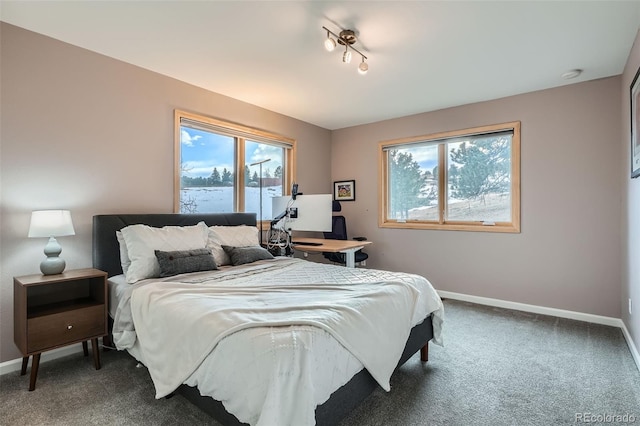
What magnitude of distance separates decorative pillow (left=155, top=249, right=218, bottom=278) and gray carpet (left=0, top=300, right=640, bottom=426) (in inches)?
29.9

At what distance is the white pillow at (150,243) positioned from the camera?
2.49 m

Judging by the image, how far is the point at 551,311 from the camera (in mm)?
3594

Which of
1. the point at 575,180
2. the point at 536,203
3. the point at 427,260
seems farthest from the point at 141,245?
the point at 575,180

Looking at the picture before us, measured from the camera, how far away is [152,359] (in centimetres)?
183

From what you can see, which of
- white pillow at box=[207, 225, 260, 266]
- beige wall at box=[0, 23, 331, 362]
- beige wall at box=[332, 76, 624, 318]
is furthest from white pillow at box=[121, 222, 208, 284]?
beige wall at box=[332, 76, 624, 318]

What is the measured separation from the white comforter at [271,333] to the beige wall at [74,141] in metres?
0.97

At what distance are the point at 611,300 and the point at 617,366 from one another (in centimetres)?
118

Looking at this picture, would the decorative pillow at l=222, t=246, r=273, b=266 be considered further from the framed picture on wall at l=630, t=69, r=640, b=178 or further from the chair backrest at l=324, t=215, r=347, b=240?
the framed picture on wall at l=630, t=69, r=640, b=178

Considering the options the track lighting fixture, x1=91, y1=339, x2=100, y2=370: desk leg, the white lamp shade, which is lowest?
x1=91, y1=339, x2=100, y2=370: desk leg

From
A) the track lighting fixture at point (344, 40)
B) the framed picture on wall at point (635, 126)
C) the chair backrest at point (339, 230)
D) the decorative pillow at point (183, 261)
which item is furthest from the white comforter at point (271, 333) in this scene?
the chair backrest at point (339, 230)

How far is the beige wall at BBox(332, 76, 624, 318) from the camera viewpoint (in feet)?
10.8

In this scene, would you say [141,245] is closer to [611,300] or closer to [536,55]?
[536,55]

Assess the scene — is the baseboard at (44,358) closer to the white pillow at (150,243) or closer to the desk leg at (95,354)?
the desk leg at (95,354)

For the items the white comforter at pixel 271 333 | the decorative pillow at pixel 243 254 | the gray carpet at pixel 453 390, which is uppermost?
the decorative pillow at pixel 243 254
